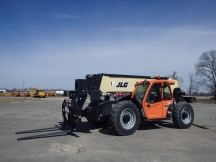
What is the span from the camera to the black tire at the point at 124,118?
8.23 meters

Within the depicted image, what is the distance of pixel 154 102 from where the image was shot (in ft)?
31.9

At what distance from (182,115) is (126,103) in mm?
3345

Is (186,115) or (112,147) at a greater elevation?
(186,115)

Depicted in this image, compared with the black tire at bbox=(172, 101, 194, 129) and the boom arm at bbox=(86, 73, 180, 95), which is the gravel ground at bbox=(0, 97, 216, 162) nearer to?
the black tire at bbox=(172, 101, 194, 129)

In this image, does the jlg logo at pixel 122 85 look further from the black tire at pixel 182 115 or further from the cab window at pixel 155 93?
the black tire at pixel 182 115

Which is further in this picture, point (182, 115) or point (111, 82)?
point (182, 115)

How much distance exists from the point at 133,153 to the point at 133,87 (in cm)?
411

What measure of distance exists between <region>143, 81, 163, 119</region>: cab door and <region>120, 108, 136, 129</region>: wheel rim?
0.83 metres

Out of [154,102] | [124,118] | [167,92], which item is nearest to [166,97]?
[167,92]

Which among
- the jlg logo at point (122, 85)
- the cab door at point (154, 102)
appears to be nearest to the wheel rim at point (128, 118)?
the cab door at point (154, 102)

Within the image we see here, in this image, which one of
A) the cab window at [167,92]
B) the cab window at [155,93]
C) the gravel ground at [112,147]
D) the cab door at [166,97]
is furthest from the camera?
the cab window at [167,92]

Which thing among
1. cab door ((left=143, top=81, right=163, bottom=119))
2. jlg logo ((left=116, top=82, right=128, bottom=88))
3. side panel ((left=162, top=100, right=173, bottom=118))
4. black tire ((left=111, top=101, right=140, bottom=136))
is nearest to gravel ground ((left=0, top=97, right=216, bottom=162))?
black tire ((left=111, top=101, right=140, bottom=136))

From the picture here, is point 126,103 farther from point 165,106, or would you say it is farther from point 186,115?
point 186,115

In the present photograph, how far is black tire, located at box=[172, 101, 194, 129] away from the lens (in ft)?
32.3
